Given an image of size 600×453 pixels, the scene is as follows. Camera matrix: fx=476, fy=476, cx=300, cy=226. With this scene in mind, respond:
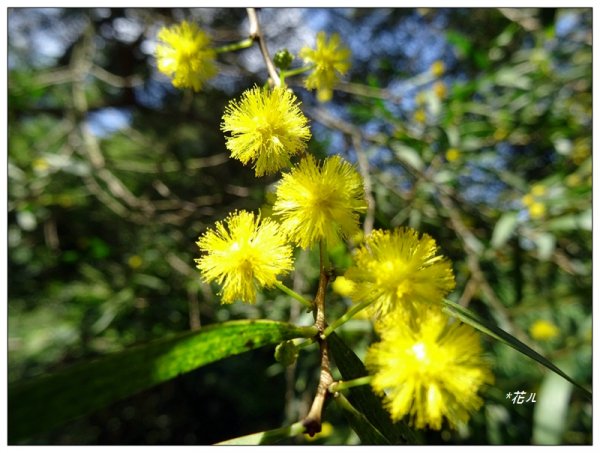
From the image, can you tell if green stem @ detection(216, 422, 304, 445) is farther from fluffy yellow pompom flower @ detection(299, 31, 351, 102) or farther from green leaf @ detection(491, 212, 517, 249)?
green leaf @ detection(491, 212, 517, 249)

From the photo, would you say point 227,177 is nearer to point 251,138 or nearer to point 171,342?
point 251,138

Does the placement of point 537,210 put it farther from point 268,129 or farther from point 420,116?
point 268,129

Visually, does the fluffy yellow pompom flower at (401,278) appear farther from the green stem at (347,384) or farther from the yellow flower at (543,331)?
the yellow flower at (543,331)

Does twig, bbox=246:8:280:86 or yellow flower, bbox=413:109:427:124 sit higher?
yellow flower, bbox=413:109:427:124

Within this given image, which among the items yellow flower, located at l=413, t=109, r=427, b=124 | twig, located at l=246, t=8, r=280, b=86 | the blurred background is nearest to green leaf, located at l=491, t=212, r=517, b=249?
the blurred background

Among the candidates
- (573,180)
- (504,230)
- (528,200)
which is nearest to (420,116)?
(528,200)

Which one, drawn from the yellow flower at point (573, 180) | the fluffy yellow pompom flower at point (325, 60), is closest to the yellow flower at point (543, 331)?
the yellow flower at point (573, 180)
